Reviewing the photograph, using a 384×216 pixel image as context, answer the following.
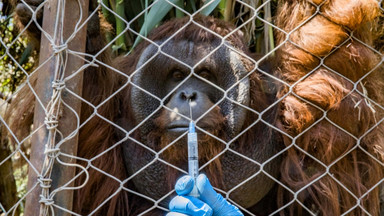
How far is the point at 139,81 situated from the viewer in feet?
7.41

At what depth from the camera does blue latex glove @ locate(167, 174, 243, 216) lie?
1.46m

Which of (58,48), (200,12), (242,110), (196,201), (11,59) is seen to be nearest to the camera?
(196,201)

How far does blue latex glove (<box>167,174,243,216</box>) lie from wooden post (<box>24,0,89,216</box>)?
33 cm

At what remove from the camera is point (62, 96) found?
163 centimetres

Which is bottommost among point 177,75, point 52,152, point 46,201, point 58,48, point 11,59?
point 46,201

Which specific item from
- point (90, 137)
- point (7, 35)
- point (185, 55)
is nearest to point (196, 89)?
point (185, 55)

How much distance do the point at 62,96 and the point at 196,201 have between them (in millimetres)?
488

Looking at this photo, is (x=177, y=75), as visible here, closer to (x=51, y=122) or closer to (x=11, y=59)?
(x=51, y=122)

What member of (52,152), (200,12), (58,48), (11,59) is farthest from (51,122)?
(11,59)

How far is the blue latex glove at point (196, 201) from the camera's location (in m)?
1.46

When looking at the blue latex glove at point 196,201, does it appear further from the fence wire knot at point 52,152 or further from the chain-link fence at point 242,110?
the chain-link fence at point 242,110

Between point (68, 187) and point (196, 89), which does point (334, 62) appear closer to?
point (196, 89)

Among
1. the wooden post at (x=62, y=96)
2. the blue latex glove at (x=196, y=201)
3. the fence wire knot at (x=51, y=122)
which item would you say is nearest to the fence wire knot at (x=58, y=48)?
the wooden post at (x=62, y=96)

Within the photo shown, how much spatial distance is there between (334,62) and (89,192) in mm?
1096
